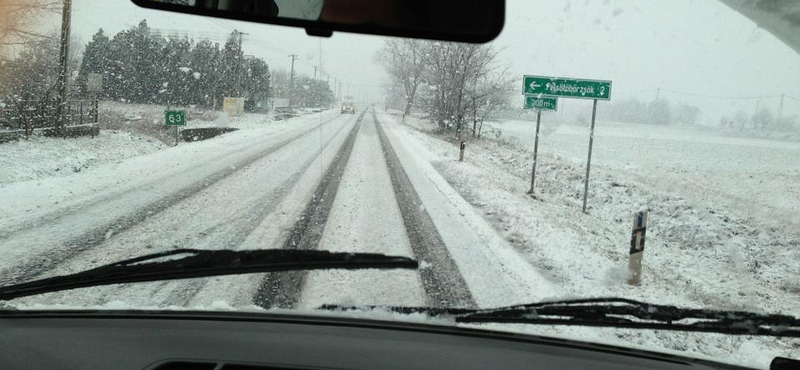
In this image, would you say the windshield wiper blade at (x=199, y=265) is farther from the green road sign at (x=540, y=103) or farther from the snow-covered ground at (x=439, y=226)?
the green road sign at (x=540, y=103)

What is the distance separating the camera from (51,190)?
5098 mm

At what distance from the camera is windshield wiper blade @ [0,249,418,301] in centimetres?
247

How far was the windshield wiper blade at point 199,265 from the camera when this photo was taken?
8.10 ft

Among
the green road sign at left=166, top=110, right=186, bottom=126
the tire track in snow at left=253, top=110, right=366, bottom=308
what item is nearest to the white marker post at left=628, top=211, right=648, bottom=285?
the tire track in snow at left=253, top=110, right=366, bottom=308

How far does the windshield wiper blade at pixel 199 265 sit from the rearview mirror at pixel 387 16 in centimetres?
115

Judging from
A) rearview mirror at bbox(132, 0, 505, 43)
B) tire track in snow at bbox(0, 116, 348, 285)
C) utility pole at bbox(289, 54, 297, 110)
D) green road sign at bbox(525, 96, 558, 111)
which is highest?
green road sign at bbox(525, 96, 558, 111)

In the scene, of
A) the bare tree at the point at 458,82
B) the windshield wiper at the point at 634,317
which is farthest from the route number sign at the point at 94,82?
the windshield wiper at the point at 634,317

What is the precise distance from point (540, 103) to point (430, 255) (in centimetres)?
200

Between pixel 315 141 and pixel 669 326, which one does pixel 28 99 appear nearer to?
pixel 315 141

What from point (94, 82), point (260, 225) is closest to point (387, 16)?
point (94, 82)

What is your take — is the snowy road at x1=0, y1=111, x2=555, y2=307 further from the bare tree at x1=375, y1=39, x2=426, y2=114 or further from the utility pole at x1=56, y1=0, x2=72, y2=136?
the bare tree at x1=375, y1=39, x2=426, y2=114

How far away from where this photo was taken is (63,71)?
401cm

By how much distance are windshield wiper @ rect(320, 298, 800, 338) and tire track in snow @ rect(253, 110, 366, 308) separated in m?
1.04

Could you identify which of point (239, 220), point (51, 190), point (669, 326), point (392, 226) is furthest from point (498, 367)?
point (51, 190)
